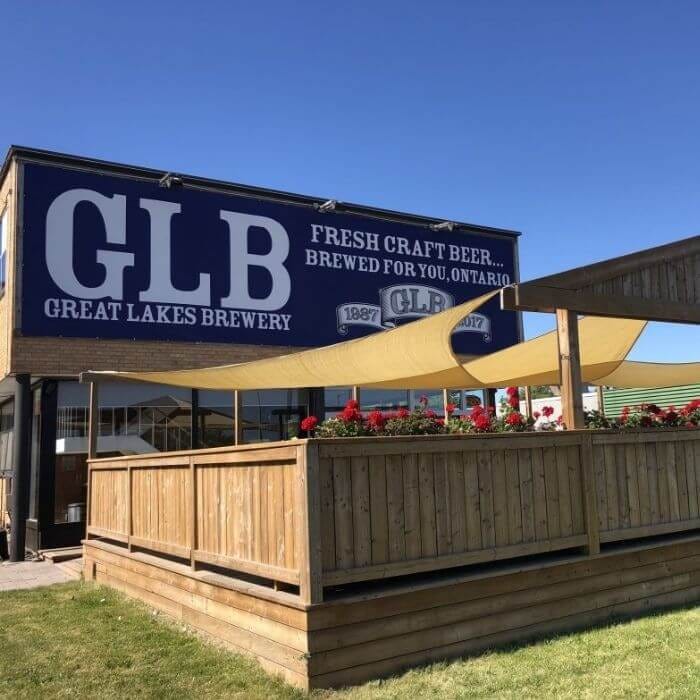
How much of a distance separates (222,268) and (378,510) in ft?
30.2

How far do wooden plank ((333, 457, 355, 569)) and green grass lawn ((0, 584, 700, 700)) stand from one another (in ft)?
2.86

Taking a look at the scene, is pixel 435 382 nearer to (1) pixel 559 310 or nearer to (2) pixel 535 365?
(2) pixel 535 365

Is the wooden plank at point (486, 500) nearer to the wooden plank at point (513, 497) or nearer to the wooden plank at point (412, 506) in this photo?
the wooden plank at point (513, 497)

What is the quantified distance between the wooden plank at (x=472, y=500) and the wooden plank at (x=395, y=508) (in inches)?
26.1

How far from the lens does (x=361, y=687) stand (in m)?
5.29

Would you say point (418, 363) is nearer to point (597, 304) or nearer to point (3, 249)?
point (597, 304)

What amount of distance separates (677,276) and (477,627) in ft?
15.0

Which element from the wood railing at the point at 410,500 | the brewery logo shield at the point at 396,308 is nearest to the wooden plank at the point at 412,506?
the wood railing at the point at 410,500

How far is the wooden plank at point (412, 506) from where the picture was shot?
585 cm

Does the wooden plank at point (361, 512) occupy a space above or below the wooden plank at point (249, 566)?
above

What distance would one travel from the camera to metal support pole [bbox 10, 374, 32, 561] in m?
12.5

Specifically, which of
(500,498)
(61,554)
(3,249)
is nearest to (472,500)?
(500,498)

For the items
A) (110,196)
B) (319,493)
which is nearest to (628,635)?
(319,493)

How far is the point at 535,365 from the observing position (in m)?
10.7
